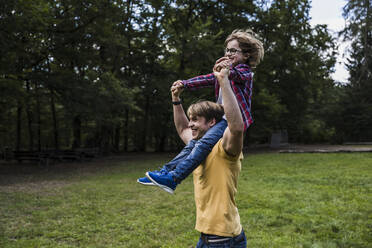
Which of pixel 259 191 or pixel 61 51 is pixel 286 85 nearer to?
pixel 61 51

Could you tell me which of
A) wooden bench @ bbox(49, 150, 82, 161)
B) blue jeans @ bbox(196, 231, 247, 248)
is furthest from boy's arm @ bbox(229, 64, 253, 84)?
wooden bench @ bbox(49, 150, 82, 161)

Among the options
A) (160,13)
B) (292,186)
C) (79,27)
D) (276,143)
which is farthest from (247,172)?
(276,143)

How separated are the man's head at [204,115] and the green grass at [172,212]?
10.7ft

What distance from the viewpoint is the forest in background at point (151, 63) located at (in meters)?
15.8

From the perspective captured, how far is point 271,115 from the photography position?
21.5 m

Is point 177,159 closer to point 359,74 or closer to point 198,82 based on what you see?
point 198,82

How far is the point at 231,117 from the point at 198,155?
15.1 inches

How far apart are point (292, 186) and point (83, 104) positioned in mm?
10735

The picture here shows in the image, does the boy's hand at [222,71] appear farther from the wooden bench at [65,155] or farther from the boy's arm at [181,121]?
the wooden bench at [65,155]

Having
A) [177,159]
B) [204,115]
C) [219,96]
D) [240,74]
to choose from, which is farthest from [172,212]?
[240,74]

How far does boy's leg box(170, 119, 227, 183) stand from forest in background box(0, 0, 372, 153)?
37.2ft

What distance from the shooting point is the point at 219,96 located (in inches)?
94.1

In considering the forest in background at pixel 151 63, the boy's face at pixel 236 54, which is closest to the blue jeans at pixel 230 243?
the boy's face at pixel 236 54

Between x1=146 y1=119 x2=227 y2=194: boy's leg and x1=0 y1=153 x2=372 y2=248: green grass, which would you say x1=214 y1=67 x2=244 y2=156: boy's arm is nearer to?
x1=146 y1=119 x2=227 y2=194: boy's leg
